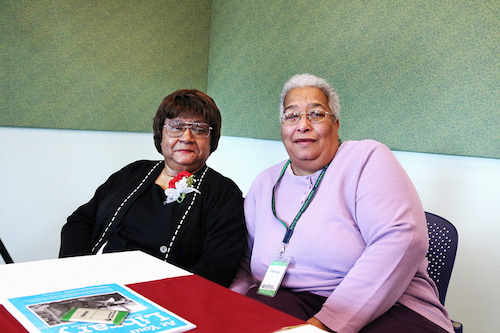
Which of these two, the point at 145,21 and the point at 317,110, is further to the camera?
the point at 145,21

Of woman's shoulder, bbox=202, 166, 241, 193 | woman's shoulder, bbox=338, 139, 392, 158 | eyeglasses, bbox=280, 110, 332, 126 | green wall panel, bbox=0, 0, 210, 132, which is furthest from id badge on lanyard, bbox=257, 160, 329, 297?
green wall panel, bbox=0, 0, 210, 132

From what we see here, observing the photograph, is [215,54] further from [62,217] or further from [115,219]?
[115,219]

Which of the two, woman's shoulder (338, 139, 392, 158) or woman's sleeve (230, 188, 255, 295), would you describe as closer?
woman's shoulder (338, 139, 392, 158)

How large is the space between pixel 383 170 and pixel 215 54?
2503 mm

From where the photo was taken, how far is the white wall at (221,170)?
6.33 ft

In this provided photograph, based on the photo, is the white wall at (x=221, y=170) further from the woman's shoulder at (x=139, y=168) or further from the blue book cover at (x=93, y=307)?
the blue book cover at (x=93, y=307)

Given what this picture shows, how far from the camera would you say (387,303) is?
4.54 ft

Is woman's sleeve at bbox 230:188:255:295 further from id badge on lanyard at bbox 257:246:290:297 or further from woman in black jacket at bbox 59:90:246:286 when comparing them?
id badge on lanyard at bbox 257:246:290:297

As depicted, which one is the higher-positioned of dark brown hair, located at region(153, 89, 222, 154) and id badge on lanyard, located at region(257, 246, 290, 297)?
dark brown hair, located at region(153, 89, 222, 154)

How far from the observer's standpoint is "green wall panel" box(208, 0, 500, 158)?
1.94m

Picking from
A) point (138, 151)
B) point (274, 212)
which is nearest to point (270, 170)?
point (274, 212)

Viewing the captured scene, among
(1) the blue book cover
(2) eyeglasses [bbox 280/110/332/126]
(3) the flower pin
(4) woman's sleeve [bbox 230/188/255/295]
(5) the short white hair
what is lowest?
(4) woman's sleeve [bbox 230/188/255/295]

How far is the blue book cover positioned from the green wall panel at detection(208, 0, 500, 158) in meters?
1.63

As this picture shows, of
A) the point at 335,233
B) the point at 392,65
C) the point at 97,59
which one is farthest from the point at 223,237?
the point at 97,59
